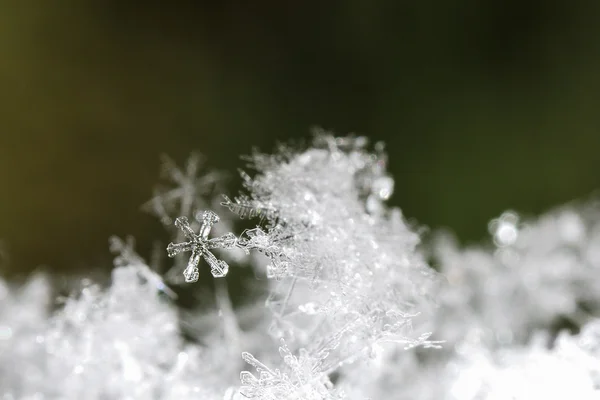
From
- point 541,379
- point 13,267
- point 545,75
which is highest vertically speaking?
point 545,75

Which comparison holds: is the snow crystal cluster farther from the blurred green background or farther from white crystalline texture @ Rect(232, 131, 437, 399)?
the blurred green background

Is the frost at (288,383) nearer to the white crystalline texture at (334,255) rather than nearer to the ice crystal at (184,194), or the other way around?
the white crystalline texture at (334,255)

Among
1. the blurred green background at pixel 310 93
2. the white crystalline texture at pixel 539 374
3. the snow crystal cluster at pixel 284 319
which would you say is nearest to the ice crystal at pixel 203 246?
the snow crystal cluster at pixel 284 319

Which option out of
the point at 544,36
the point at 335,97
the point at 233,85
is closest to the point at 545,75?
the point at 544,36

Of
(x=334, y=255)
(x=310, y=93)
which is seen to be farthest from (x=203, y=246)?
(x=310, y=93)

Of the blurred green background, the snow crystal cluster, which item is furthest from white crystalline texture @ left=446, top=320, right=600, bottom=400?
the blurred green background

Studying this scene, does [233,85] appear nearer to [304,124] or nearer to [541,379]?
[304,124]
